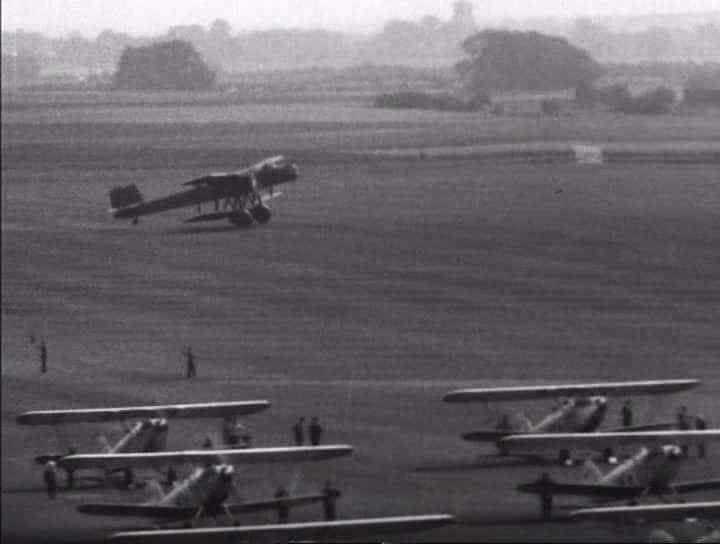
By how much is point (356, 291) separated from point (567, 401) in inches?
56.2

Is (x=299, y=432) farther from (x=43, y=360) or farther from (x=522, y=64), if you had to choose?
(x=522, y=64)

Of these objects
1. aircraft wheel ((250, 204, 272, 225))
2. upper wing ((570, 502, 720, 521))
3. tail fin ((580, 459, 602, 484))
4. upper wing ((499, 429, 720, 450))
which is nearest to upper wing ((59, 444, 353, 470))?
upper wing ((499, 429, 720, 450))

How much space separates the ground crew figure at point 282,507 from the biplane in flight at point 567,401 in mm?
884

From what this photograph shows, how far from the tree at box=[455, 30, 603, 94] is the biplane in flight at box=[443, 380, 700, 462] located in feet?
5.18

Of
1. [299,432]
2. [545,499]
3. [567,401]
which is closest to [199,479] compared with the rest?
[299,432]

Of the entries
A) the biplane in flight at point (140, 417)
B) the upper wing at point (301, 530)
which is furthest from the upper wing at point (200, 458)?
the upper wing at point (301, 530)

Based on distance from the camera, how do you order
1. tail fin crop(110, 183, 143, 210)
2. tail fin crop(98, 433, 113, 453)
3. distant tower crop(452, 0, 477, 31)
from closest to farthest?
distant tower crop(452, 0, 477, 31), tail fin crop(98, 433, 113, 453), tail fin crop(110, 183, 143, 210)

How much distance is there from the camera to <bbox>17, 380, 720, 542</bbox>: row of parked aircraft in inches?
267

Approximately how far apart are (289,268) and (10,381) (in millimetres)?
1288

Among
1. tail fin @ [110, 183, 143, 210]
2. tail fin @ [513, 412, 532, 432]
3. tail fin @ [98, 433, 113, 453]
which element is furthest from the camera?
tail fin @ [110, 183, 143, 210]

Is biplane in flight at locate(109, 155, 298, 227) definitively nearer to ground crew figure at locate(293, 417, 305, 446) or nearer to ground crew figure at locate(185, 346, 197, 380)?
ground crew figure at locate(185, 346, 197, 380)

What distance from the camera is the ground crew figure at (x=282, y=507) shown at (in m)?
7.09

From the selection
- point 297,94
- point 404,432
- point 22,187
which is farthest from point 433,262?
point 22,187

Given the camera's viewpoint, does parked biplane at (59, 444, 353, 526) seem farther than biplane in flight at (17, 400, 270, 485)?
No
